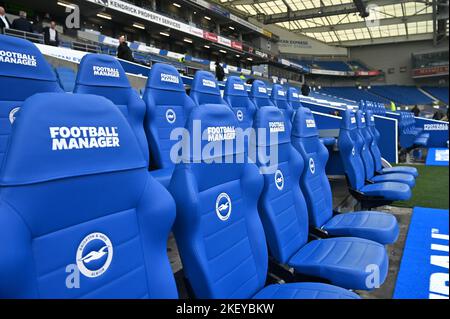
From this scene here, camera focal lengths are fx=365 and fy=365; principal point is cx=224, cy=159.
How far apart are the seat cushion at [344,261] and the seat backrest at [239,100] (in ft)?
7.92

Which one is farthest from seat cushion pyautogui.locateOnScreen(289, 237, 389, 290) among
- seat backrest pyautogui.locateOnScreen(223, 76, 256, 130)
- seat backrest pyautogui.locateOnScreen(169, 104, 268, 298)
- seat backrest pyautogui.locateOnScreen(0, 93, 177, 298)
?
seat backrest pyautogui.locateOnScreen(223, 76, 256, 130)

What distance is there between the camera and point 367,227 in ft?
6.06

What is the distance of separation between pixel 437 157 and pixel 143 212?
7663 mm

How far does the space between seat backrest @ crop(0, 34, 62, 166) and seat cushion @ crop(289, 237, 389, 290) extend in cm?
145

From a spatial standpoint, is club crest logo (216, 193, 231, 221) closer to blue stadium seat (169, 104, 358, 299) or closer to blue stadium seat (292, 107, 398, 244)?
blue stadium seat (169, 104, 358, 299)

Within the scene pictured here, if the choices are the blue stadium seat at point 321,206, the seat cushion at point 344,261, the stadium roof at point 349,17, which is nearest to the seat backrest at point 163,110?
the blue stadium seat at point 321,206

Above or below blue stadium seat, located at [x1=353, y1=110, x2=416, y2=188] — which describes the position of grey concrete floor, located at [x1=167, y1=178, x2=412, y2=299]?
below

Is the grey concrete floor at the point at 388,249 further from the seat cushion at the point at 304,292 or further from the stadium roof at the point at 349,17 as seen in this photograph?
the stadium roof at the point at 349,17

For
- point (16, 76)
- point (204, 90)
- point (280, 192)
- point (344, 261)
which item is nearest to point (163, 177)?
point (280, 192)

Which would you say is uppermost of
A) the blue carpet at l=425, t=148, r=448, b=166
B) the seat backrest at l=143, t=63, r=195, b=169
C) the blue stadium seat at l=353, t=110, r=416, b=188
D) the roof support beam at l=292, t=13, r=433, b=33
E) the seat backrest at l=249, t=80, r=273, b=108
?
the roof support beam at l=292, t=13, r=433, b=33

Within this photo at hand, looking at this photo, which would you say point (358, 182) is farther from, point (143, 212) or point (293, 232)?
point (143, 212)

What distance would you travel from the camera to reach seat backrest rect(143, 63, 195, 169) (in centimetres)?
249

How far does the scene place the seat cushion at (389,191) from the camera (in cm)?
260

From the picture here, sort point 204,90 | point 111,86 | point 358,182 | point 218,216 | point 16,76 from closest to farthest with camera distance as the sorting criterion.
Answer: point 218,216
point 16,76
point 111,86
point 358,182
point 204,90
